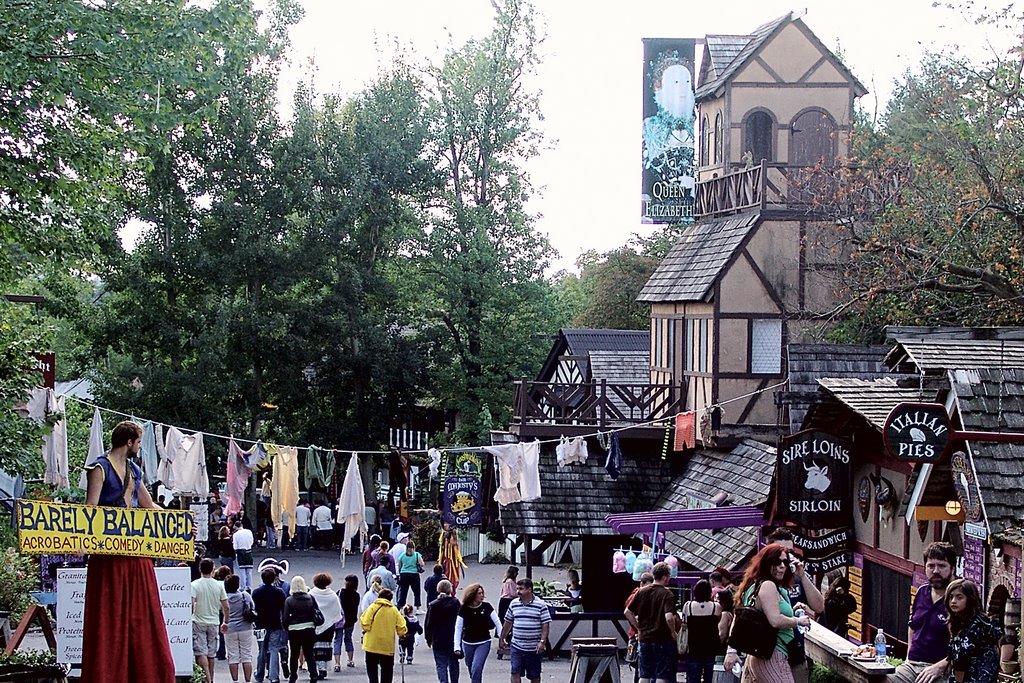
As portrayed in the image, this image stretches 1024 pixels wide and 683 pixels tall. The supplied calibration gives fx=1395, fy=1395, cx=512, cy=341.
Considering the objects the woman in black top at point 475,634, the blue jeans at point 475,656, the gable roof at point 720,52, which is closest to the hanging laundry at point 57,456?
the woman in black top at point 475,634

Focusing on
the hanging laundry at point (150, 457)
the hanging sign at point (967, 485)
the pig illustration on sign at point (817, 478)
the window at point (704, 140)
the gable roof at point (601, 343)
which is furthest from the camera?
the gable roof at point (601, 343)

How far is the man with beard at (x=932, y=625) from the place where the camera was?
1032cm

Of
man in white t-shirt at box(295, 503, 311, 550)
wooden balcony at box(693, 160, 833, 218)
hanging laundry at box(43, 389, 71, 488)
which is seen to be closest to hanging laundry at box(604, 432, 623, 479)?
A: wooden balcony at box(693, 160, 833, 218)

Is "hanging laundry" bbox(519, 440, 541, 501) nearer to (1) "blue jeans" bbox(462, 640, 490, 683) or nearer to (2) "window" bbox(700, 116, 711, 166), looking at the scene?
(1) "blue jeans" bbox(462, 640, 490, 683)

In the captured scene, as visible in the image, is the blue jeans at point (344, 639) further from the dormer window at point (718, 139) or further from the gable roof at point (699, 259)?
the dormer window at point (718, 139)

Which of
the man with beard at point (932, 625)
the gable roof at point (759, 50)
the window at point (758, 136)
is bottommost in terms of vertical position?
the man with beard at point (932, 625)

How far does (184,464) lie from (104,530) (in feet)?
49.0

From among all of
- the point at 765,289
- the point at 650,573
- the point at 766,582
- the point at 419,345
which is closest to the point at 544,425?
the point at 765,289

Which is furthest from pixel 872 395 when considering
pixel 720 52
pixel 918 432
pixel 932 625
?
pixel 720 52

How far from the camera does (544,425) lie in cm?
2664

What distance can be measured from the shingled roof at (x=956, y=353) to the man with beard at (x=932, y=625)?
4284 mm

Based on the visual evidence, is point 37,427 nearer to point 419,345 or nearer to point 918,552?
point 918,552

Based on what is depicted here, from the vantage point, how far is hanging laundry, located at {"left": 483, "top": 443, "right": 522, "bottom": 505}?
23812mm

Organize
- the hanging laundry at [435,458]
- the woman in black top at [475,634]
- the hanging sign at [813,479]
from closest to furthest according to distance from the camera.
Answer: the hanging sign at [813,479] → the woman in black top at [475,634] → the hanging laundry at [435,458]
